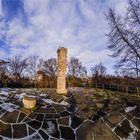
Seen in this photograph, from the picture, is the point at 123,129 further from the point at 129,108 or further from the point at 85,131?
the point at 129,108

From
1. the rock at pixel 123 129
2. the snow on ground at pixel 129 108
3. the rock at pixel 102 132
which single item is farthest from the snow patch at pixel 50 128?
the snow on ground at pixel 129 108

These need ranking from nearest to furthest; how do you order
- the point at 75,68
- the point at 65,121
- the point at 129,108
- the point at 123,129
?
the point at 123,129, the point at 65,121, the point at 129,108, the point at 75,68

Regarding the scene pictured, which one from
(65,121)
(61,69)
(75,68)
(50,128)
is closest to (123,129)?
(65,121)

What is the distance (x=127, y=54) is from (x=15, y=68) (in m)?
34.2

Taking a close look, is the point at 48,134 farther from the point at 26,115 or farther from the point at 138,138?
the point at 138,138

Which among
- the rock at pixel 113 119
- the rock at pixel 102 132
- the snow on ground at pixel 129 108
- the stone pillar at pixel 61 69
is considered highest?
the stone pillar at pixel 61 69

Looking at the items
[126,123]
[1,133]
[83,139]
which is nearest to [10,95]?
[1,133]

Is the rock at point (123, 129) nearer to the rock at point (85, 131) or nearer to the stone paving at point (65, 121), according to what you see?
the stone paving at point (65, 121)

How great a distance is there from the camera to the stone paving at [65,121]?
35.8ft

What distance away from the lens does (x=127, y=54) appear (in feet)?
62.3

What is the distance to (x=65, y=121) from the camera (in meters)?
12.1

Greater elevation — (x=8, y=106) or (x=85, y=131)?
(x=8, y=106)

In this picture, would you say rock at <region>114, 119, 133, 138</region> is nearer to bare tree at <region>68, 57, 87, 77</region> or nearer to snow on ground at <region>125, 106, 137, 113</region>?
snow on ground at <region>125, 106, 137, 113</region>

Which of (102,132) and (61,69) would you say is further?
(61,69)
